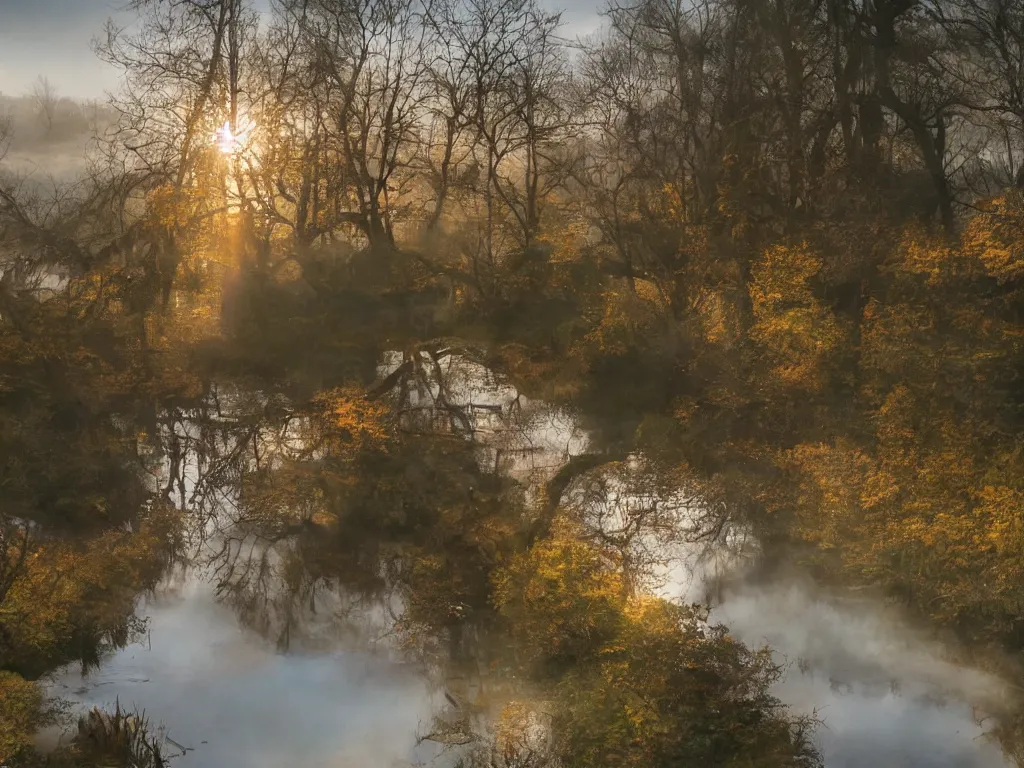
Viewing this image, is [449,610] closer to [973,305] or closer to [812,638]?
[812,638]

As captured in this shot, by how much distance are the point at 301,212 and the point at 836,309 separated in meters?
13.1

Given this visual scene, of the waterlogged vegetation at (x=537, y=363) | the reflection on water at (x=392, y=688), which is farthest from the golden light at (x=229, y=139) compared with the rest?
the reflection on water at (x=392, y=688)

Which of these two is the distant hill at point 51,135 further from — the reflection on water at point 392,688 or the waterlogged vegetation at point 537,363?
the reflection on water at point 392,688

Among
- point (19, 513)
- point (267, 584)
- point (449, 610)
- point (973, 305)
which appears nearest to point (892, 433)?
point (973, 305)

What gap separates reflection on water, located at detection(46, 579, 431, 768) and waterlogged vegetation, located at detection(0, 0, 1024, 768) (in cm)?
36

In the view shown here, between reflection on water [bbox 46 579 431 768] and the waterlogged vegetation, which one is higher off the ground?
the waterlogged vegetation

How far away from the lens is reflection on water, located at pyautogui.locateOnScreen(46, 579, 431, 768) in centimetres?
927

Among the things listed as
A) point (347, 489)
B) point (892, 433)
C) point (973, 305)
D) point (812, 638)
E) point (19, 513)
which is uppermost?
point (973, 305)

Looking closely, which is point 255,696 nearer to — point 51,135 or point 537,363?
point 537,363

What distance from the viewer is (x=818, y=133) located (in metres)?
20.4

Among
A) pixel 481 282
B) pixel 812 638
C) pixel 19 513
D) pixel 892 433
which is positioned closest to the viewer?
pixel 812 638

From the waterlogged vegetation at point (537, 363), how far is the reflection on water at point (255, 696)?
36cm

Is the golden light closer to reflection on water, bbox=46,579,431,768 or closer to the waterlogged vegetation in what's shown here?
the waterlogged vegetation

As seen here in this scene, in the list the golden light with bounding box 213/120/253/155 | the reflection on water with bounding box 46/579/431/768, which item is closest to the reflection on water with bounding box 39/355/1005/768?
the reflection on water with bounding box 46/579/431/768
